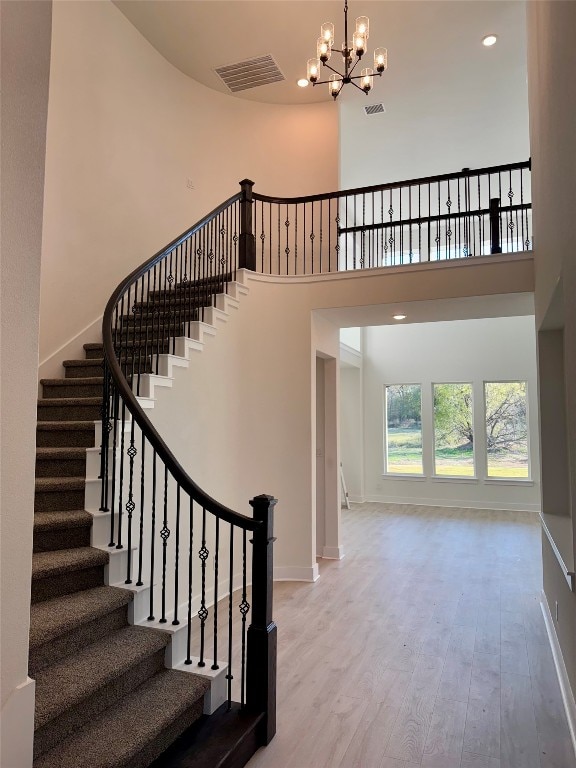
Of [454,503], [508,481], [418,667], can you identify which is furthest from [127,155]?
[508,481]

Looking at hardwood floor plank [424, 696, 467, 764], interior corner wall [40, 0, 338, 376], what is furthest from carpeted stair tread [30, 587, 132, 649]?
interior corner wall [40, 0, 338, 376]

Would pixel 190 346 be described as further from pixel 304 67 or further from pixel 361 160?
pixel 361 160

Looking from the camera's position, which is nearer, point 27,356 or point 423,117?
point 27,356

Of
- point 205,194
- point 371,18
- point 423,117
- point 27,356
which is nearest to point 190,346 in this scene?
point 27,356

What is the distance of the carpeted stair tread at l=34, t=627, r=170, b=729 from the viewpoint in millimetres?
1954

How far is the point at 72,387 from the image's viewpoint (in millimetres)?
4180

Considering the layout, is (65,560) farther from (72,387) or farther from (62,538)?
(72,387)

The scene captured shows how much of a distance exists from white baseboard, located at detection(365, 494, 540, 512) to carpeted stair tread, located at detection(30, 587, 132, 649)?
25.7 feet

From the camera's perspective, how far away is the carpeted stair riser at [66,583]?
2.52 metres

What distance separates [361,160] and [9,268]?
8.49m

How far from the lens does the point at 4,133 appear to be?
1532 millimetres

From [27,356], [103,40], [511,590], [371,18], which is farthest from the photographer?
[371,18]

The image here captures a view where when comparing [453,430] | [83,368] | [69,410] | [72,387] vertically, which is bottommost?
[453,430]

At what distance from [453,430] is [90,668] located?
845cm
